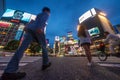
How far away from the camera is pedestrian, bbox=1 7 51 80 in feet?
9.58

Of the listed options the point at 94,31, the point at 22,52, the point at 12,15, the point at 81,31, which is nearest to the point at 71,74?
the point at 22,52

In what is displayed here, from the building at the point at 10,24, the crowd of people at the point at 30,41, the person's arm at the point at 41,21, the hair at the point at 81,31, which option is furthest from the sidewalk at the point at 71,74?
the building at the point at 10,24

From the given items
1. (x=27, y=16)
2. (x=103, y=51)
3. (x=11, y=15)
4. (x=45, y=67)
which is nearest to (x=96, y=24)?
(x=27, y=16)

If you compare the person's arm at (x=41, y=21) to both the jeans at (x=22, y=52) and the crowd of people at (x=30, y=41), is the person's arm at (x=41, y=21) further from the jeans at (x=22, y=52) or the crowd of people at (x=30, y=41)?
the jeans at (x=22, y=52)

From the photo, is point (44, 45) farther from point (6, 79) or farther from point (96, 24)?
point (96, 24)

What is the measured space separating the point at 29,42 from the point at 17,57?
1.58 feet

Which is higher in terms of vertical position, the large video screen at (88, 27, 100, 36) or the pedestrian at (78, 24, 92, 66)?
the large video screen at (88, 27, 100, 36)

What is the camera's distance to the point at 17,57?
10.2ft

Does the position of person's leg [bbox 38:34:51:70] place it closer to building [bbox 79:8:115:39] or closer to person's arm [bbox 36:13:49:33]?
person's arm [bbox 36:13:49:33]

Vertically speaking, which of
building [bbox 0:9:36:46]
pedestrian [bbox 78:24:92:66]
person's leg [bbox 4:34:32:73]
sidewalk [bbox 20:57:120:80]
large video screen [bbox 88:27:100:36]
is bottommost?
sidewalk [bbox 20:57:120:80]

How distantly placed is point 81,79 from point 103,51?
6.39 m

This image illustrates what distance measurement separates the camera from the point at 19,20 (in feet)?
282

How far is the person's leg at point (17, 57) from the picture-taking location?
2.96 metres

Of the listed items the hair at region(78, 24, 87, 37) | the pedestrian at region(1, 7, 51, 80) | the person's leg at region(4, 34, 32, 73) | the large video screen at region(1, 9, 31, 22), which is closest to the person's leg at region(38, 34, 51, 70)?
the pedestrian at region(1, 7, 51, 80)
